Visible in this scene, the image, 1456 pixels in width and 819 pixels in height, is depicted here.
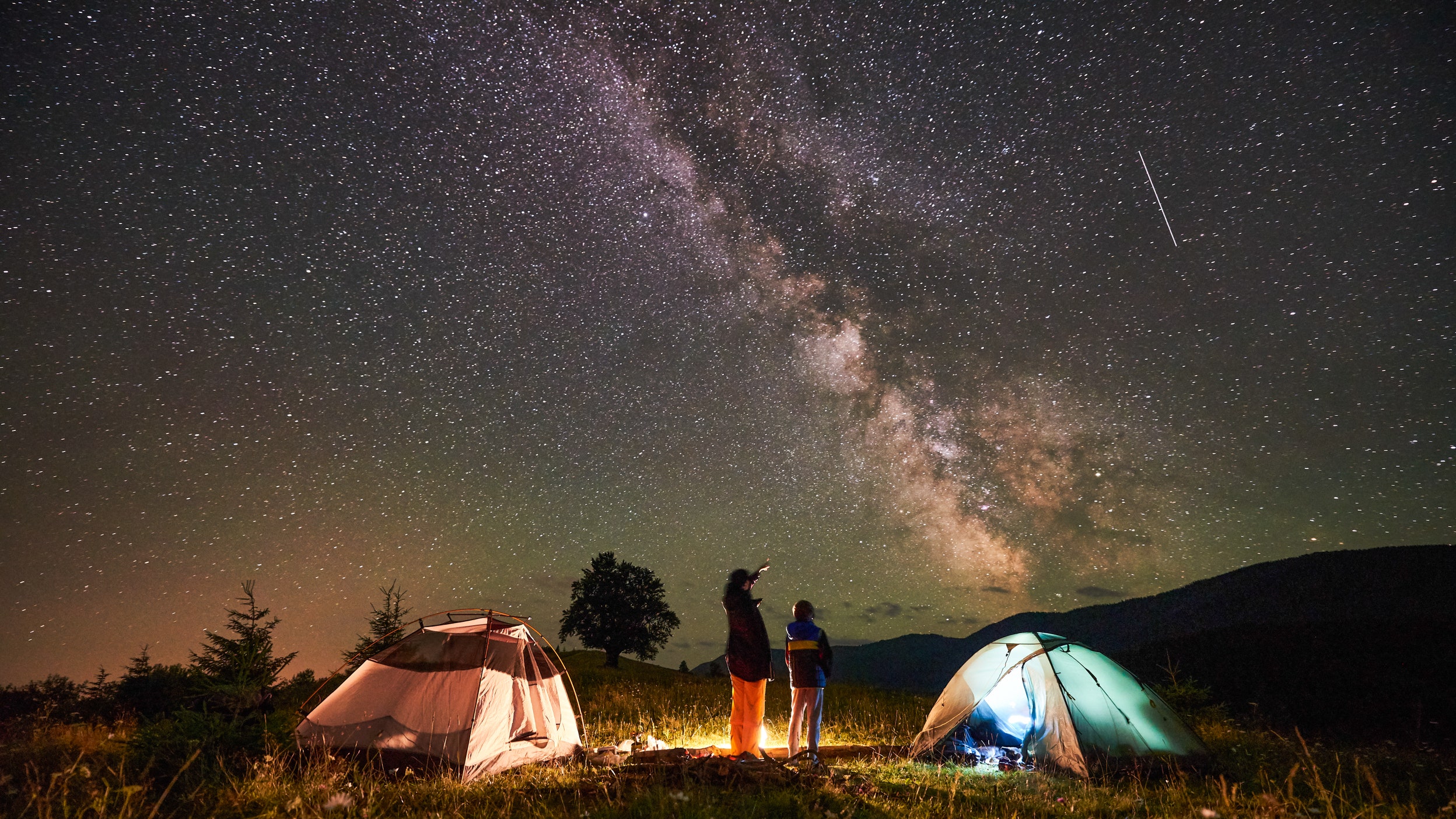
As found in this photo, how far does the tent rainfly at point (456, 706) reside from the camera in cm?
843

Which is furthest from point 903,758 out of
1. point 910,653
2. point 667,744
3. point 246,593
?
point 910,653

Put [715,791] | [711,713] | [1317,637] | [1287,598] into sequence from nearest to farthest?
[715,791], [711,713], [1317,637], [1287,598]

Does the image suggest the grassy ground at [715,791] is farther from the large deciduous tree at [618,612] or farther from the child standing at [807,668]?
the large deciduous tree at [618,612]

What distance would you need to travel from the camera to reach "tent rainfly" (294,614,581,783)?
843cm

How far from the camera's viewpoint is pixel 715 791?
634 cm

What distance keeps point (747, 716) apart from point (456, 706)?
12.8 ft

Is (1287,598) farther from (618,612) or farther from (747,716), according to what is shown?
(747,716)

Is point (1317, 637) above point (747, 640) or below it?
below

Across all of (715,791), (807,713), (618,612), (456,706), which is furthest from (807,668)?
(618,612)

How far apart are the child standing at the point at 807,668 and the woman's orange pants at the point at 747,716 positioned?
46cm

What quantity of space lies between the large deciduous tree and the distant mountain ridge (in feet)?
52.9

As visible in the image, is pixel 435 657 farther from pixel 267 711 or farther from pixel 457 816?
pixel 457 816

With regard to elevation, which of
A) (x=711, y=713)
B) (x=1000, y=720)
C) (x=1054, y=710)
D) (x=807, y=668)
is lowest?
(x=711, y=713)

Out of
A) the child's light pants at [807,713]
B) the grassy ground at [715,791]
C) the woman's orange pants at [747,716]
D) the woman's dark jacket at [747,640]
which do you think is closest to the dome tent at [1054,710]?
the grassy ground at [715,791]
